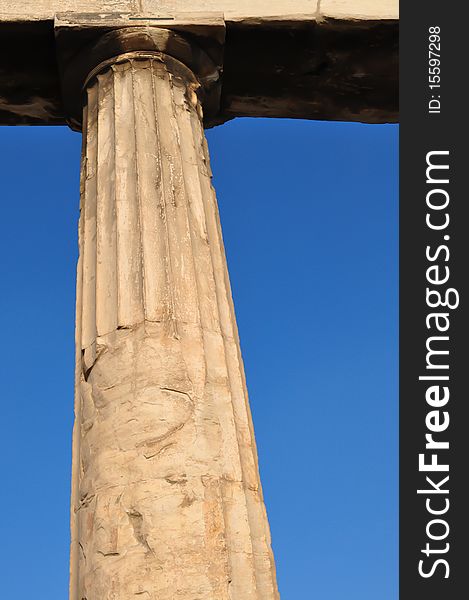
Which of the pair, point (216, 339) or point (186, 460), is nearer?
point (186, 460)

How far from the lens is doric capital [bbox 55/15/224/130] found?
36.9 feet

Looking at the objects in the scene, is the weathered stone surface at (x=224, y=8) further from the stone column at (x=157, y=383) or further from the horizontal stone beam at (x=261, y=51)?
the stone column at (x=157, y=383)

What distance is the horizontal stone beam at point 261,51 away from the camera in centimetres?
1143

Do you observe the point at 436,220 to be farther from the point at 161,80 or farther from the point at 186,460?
the point at 186,460

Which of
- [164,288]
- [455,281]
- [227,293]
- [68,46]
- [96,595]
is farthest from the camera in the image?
[68,46]

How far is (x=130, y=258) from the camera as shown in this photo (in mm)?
9219

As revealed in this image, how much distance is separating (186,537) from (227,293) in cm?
295

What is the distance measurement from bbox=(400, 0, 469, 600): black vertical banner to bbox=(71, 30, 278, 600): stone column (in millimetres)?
1958

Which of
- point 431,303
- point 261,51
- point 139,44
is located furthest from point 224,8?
point 431,303

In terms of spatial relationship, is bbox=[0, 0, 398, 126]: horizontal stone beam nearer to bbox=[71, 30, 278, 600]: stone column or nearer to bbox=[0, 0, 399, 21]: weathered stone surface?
bbox=[0, 0, 399, 21]: weathered stone surface

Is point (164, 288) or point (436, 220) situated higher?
point (436, 220)

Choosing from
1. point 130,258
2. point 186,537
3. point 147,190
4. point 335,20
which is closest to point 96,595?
point 186,537

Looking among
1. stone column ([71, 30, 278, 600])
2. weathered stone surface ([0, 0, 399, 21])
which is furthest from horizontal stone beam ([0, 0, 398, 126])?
stone column ([71, 30, 278, 600])

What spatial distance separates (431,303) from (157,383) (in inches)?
136
